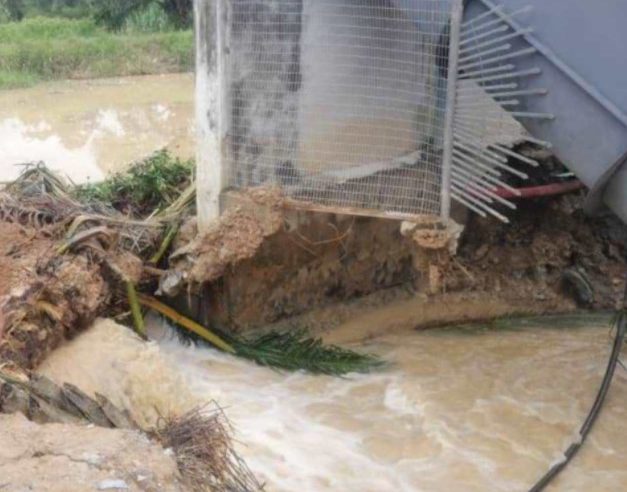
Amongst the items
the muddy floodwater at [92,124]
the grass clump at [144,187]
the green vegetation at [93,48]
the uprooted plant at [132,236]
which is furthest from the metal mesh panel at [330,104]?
the green vegetation at [93,48]

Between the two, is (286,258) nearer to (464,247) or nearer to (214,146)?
(214,146)

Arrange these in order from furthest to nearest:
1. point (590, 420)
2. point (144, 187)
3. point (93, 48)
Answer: point (93, 48) → point (144, 187) → point (590, 420)

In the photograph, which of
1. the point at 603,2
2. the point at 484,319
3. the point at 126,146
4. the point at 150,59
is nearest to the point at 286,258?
the point at 484,319

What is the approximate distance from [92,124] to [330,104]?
9.28 m

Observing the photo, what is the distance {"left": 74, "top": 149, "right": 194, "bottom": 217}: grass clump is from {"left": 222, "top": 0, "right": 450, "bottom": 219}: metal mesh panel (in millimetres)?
941

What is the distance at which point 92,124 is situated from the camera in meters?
15.0

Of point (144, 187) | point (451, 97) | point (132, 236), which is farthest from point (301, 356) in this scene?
point (451, 97)

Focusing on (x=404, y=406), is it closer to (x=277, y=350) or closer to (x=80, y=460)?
(x=277, y=350)

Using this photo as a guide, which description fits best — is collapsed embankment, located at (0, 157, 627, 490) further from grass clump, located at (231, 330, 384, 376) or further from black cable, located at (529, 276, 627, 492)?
black cable, located at (529, 276, 627, 492)

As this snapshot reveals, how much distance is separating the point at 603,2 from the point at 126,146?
32.4ft

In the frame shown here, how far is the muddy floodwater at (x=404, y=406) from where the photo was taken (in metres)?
5.43

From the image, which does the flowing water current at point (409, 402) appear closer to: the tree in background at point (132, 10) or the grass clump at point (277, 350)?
the grass clump at point (277, 350)

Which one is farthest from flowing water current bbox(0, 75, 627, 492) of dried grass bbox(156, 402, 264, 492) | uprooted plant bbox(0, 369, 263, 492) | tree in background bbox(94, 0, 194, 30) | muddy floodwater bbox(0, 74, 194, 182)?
tree in background bbox(94, 0, 194, 30)

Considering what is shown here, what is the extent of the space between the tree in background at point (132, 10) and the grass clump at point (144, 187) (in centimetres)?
1989
